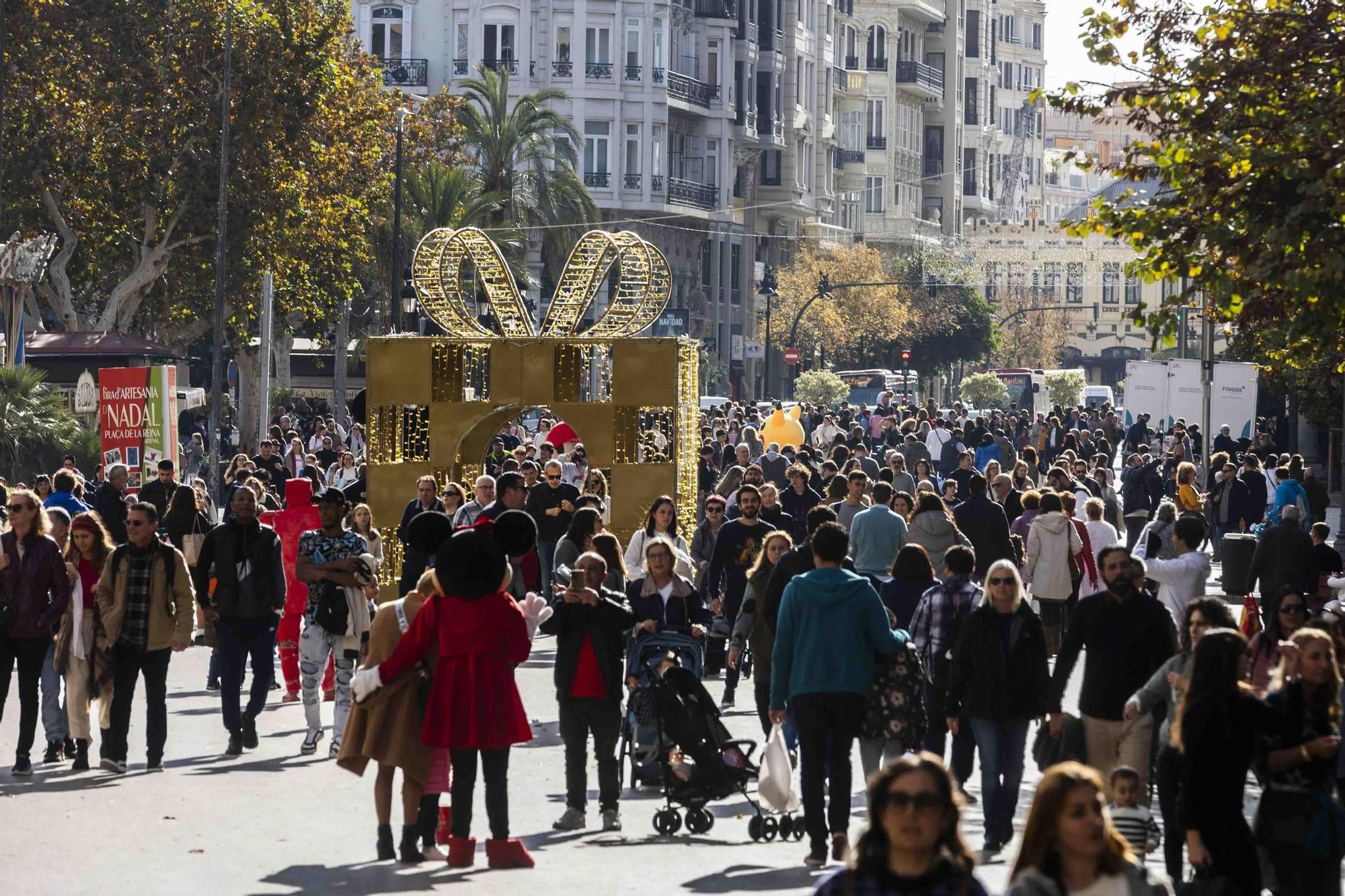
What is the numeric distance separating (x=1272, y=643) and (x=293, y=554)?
7315 millimetres

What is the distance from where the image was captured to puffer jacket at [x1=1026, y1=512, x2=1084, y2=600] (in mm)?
16906

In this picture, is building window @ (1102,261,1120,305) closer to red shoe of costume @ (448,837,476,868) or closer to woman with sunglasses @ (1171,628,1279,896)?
red shoe of costume @ (448,837,476,868)

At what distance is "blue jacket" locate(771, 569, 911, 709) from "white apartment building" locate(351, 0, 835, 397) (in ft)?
169

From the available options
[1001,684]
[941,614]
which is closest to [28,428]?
[941,614]

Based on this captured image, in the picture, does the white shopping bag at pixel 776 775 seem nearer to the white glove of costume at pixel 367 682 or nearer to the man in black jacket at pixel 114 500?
the white glove of costume at pixel 367 682

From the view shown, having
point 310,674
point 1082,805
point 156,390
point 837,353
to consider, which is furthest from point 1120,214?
point 837,353

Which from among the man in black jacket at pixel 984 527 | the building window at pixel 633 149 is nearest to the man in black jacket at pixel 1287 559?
the man in black jacket at pixel 984 527

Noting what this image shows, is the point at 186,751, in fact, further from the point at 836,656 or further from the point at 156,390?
the point at 156,390

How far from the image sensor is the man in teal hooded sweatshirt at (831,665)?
10.2m

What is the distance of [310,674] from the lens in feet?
44.5

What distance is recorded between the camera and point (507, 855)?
1013cm

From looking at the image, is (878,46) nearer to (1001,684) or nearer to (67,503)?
(67,503)

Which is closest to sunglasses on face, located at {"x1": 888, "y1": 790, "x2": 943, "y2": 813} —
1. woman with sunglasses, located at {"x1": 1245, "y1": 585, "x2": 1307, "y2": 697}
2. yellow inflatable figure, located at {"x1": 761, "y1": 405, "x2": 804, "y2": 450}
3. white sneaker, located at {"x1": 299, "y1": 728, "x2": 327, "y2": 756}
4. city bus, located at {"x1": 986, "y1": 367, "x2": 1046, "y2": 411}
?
woman with sunglasses, located at {"x1": 1245, "y1": 585, "x2": 1307, "y2": 697}

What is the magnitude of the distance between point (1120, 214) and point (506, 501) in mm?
4653
